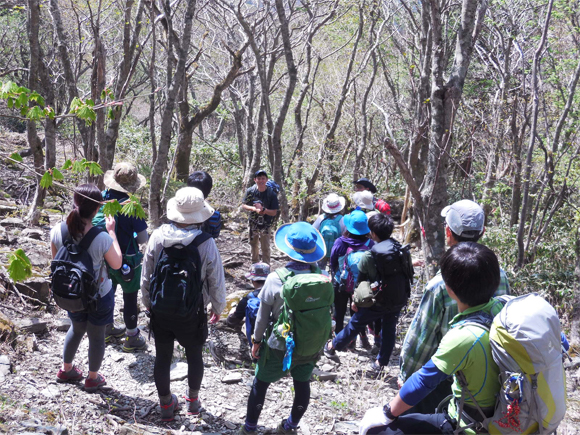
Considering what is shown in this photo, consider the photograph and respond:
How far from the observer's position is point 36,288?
223 inches

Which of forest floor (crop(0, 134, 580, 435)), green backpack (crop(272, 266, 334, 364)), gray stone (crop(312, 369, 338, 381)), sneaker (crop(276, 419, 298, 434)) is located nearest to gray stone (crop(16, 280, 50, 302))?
forest floor (crop(0, 134, 580, 435))

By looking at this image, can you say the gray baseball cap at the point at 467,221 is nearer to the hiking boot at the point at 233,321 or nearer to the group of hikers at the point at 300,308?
the group of hikers at the point at 300,308

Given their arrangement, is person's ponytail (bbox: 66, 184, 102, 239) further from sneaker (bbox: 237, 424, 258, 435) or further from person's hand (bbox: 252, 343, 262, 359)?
sneaker (bbox: 237, 424, 258, 435)

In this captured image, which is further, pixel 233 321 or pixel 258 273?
pixel 233 321

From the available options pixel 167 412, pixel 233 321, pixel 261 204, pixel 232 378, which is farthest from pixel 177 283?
pixel 261 204

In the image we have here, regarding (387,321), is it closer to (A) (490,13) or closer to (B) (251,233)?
(B) (251,233)

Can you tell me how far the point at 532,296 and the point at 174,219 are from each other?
2452 mm

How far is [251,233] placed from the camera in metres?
8.27

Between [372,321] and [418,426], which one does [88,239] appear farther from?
[372,321]

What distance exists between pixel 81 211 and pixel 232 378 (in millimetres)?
2288

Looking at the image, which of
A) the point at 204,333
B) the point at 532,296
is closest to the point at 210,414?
the point at 204,333

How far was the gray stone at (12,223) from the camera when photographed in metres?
8.79

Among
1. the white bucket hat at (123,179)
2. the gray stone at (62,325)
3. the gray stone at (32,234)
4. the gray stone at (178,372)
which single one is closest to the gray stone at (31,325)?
the gray stone at (62,325)

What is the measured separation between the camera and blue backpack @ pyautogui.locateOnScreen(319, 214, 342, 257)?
6.44 meters
